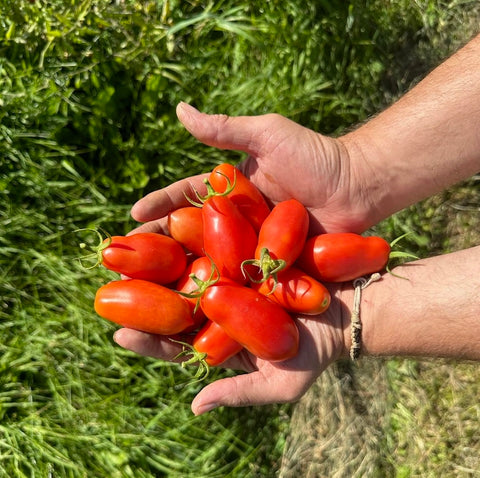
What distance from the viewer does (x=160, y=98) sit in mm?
2996

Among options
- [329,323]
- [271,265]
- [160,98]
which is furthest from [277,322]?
[160,98]

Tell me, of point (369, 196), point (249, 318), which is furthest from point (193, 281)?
point (369, 196)

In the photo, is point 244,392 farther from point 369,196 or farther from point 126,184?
point 126,184

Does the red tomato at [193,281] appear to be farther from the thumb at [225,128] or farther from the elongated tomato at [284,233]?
the thumb at [225,128]

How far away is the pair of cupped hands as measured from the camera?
2203 millimetres

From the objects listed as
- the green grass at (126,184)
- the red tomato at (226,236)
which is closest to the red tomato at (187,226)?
the red tomato at (226,236)

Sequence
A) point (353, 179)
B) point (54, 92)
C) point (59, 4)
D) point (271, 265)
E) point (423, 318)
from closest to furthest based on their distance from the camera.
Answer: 1. point (271, 265)
2. point (423, 318)
3. point (353, 179)
4. point (54, 92)
5. point (59, 4)

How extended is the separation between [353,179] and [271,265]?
0.64 m

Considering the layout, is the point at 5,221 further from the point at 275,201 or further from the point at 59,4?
the point at 275,201

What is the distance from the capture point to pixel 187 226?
224cm

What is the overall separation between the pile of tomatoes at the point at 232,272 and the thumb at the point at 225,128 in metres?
0.15

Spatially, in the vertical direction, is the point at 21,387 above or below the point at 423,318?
below

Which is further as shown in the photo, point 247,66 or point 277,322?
point 247,66

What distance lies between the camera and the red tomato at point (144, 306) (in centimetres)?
206
